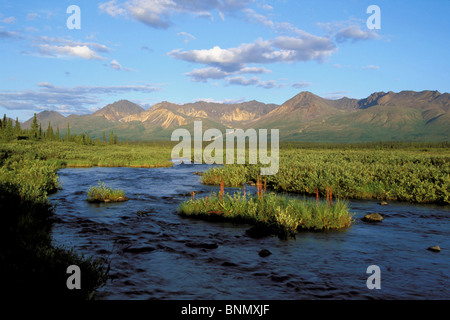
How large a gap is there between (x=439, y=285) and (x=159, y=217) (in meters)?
13.8

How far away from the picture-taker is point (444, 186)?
78.6 ft

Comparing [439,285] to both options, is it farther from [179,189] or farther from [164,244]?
[179,189]

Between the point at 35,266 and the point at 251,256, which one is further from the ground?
the point at 35,266

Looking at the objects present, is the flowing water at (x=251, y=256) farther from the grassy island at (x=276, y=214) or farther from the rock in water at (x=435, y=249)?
the grassy island at (x=276, y=214)

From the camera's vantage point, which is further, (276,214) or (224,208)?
(224,208)

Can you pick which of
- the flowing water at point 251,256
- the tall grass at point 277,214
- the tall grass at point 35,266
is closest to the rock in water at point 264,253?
the flowing water at point 251,256

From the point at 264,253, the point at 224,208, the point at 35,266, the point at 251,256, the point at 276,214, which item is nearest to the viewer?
the point at 35,266

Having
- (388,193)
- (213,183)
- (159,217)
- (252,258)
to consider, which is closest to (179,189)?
(213,183)

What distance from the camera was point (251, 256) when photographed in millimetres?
13109

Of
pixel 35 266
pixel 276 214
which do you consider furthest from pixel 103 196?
pixel 35 266

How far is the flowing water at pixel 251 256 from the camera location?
10.1 m

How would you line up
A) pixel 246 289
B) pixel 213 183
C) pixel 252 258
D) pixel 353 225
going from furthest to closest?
pixel 213 183
pixel 353 225
pixel 252 258
pixel 246 289

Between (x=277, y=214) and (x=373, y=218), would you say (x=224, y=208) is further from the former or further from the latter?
(x=373, y=218)
